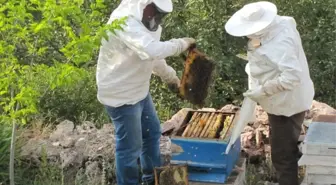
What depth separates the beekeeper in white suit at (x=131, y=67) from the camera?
452cm

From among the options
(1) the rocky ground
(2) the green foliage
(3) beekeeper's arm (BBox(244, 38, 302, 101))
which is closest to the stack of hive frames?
(1) the rocky ground

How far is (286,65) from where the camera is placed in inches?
175

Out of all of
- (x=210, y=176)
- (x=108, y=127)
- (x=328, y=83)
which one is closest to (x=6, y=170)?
(x=108, y=127)

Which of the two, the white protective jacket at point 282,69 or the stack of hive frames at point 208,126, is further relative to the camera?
the stack of hive frames at point 208,126

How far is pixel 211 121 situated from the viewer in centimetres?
516

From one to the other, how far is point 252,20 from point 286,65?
40cm

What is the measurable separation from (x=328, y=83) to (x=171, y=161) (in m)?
2.46

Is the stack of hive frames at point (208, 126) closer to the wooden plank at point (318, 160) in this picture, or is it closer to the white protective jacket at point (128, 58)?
the white protective jacket at point (128, 58)

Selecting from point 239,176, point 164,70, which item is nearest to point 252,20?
point 164,70

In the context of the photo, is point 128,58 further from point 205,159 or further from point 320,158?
point 320,158

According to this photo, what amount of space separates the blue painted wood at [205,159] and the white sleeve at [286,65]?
24.0 inches


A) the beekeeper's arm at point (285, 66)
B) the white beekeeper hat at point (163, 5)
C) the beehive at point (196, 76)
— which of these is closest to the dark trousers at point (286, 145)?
the beekeeper's arm at point (285, 66)

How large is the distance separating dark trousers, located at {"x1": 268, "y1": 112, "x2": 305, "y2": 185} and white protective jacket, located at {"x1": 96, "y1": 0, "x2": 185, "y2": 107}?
921mm

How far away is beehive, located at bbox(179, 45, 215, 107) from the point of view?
197 inches
